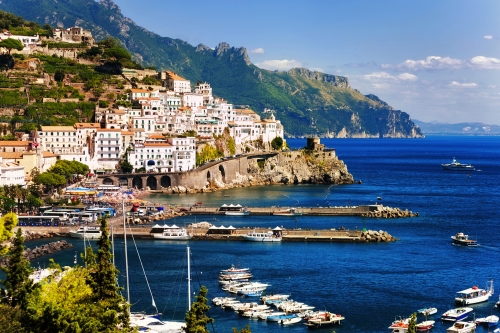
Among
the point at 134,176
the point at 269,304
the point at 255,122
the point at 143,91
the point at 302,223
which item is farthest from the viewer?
the point at 255,122

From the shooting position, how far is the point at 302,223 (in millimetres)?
71562

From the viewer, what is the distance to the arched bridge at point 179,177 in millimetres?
90125

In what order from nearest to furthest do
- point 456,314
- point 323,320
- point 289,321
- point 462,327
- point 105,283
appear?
point 105,283 < point 462,327 < point 323,320 < point 289,321 < point 456,314

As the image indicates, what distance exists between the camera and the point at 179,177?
3679 inches

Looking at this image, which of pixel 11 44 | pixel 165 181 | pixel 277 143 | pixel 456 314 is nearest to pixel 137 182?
pixel 165 181

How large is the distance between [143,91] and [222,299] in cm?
7146

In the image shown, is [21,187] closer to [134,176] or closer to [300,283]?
[134,176]

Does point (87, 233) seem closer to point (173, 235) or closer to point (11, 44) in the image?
point (173, 235)

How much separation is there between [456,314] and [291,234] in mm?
24677

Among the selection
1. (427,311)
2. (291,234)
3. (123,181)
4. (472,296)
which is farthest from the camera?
(123,181)

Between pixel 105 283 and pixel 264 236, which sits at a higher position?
pixel 105 283

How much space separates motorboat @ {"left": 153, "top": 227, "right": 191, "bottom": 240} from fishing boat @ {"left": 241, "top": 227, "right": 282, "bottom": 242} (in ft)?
16.5

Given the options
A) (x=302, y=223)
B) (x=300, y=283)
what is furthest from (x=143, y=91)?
(x=300, y=283)

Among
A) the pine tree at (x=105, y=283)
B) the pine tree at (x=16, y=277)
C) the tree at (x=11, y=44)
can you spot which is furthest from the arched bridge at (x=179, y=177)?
the pine tree at (x=105, y=283)
